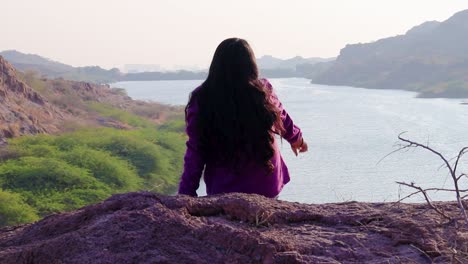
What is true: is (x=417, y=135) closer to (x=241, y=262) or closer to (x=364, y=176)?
(x=364, y=176)

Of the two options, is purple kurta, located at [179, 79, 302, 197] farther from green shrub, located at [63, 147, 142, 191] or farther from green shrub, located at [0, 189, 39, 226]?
green shrub, located at [63, 147, 142, 191]

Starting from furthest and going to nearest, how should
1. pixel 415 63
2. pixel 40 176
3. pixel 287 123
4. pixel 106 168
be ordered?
pixel 415 63 → pixel 106 168 → pixel 40 176 → pixel 287 123

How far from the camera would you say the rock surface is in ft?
6.70

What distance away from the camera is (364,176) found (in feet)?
81.1

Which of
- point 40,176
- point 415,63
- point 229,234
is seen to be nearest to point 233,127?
point 229,234

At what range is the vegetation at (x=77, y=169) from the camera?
20938 mm

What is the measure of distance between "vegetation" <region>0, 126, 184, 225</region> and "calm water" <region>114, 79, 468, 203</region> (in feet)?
14.4

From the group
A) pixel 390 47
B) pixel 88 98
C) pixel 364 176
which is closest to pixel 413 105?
pixel 88 98

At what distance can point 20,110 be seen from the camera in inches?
1176

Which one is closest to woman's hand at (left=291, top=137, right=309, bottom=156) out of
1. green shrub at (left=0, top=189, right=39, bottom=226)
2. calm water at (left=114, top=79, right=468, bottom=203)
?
calm water at (left=114, top=79, right=468, bottom=203)

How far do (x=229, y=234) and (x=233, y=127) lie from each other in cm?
85

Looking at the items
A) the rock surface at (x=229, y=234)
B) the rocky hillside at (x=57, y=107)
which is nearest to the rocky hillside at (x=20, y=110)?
the rocky hillside at (x=57, y=107)

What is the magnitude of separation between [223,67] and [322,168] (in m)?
25.1

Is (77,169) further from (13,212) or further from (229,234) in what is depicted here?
(229,234)
